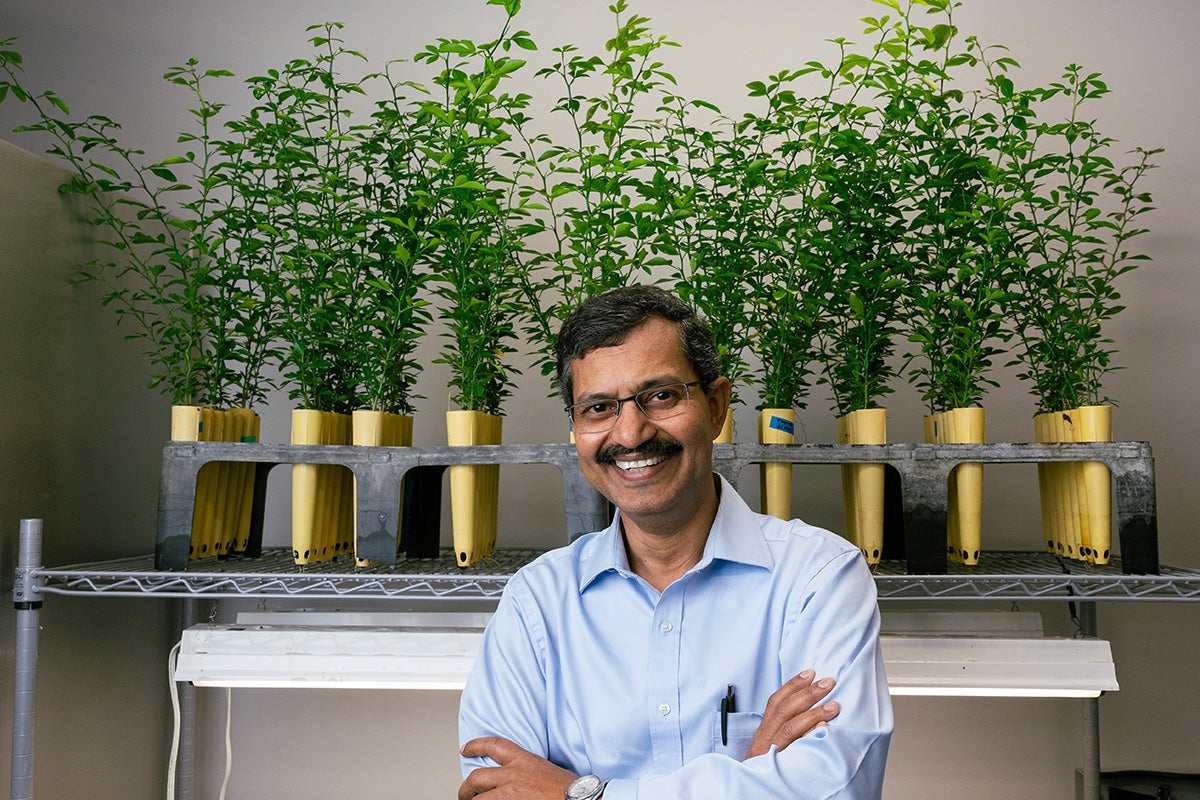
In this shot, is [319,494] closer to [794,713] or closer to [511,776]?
[511,776]

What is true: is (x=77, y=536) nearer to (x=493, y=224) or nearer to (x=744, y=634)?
(x=493, y=224)

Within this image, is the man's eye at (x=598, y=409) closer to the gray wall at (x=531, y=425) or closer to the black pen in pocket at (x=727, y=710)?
the black pen in pocket at (x=727, y=710)

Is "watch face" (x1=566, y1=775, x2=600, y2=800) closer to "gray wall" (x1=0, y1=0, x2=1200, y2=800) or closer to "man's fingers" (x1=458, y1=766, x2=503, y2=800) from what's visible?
"man's fingers" (x1=458, y1=766, x2=503, y2=800)

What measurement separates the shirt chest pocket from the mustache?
1.08 ft

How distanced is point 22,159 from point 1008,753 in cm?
227

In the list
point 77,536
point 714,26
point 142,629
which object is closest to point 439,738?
point 142,629

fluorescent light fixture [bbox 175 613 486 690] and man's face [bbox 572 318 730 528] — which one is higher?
man's face [bbox 572 318 730 528]

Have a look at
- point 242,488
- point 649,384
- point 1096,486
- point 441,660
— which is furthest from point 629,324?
point 242,488

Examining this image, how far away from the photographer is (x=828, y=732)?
1.03 meters

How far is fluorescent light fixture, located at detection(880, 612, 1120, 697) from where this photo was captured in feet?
4.89

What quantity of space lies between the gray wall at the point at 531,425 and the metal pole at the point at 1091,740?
0.15 m

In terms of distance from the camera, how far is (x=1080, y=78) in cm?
216

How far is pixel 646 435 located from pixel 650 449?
0.02 metres

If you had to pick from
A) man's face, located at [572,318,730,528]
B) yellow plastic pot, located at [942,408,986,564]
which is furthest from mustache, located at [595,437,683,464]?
yellow plastic pot, located at [942,408,986,564]
